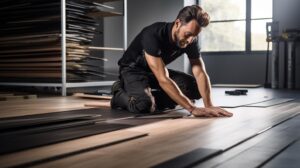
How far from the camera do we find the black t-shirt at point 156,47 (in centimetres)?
265

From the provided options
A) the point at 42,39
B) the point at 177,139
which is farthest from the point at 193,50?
the point at 42,39

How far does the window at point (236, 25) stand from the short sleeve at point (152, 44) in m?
5.11

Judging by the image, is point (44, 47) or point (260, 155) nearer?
point (260, 155)

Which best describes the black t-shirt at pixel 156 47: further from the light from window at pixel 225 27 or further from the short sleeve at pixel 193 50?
the light from window at pixel 225 27

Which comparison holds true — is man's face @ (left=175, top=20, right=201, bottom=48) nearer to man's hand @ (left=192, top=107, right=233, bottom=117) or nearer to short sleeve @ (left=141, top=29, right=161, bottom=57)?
short sleeve @ (left=141, top=29, right=161, bottom=57)

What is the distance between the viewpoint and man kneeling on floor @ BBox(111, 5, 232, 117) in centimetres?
258

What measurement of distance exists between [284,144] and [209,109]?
908 mm

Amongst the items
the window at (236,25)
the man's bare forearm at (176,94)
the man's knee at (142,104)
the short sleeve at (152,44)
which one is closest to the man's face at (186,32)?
the short sleeve at (152,44)

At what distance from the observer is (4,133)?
6.18 ft

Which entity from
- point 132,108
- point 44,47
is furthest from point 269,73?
point 132,108

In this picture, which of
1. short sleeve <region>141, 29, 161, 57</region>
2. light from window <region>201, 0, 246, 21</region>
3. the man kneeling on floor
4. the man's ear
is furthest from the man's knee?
light from window <region>201, 0, 246, 21</region>

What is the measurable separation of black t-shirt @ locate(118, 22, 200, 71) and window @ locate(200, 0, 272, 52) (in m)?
4.82

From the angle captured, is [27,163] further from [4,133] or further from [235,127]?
[235,127]

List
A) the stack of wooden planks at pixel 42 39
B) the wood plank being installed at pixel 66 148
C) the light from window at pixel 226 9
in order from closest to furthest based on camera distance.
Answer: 1. the wood plank being installed at pixel 66 148
2. the stack of wooden planks at pixel 42 39
3. the light from window at pixel 226 9
